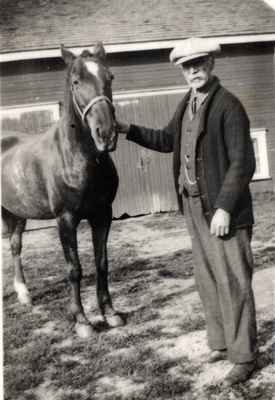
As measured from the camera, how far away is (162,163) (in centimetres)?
785

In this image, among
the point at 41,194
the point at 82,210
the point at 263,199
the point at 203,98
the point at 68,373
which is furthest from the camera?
the point at 263,199

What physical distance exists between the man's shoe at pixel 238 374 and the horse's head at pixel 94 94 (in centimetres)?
141

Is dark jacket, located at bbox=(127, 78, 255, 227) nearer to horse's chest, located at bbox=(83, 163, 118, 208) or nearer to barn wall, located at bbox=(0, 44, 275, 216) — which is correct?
horse's chest, located at bbox=(83, 163, 118, 208)

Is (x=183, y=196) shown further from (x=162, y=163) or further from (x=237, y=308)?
(x=162, y=163)

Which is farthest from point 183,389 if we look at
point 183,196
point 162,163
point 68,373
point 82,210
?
point 162,163

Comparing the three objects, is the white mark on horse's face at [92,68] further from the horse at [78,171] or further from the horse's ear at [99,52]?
the horse's ear at [99,52]

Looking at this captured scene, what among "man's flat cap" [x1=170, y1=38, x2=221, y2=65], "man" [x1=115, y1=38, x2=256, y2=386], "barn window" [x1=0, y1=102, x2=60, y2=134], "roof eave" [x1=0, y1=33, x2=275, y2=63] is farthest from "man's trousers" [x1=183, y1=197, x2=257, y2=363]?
"barn window" [x1=0, y1=102, x2=60, y2=134]

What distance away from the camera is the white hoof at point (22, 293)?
159 inches

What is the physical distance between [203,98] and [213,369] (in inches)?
61.0

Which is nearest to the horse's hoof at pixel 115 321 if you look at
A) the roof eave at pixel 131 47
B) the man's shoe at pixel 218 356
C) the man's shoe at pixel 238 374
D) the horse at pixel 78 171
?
the horse at pixel 78 171

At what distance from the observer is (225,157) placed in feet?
7.53

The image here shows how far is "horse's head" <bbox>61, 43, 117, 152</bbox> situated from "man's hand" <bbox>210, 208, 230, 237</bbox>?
0.74m

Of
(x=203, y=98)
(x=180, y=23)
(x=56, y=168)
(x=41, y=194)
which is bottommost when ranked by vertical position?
(x=41, y=194)

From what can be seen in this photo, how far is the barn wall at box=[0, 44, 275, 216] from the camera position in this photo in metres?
7.58
